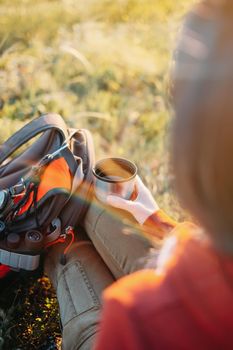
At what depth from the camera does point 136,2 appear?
570 centimetres

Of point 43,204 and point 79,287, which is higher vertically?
point 43,204

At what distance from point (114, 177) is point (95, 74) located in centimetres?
244

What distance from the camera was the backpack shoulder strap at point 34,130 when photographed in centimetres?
218

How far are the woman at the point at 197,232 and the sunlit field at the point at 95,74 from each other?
1359 millimetres

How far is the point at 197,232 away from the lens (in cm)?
115

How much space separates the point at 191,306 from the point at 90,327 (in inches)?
32.2

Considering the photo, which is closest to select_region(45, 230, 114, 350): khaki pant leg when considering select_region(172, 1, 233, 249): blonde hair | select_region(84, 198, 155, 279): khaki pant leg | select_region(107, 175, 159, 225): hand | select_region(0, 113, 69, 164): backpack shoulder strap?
select_region(84, 198, 155, 279): khaki pant leg

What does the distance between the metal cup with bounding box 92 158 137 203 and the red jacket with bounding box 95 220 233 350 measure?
101 cm

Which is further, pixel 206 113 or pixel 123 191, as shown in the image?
pixel 123 191

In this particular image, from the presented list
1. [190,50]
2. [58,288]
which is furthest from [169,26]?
[190,50]

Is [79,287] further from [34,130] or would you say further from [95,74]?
[95,74]

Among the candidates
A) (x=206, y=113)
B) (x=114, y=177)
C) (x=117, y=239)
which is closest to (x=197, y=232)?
(x=206, y=113)

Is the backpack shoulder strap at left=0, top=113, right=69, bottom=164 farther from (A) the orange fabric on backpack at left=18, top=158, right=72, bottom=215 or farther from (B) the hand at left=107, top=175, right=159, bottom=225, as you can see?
(B) the hand at left=107, top=175, right=159, bottom=225

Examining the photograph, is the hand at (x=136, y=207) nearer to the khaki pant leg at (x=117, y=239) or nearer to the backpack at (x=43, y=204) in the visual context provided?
the khaki pant leg at (x=117, y=239)
